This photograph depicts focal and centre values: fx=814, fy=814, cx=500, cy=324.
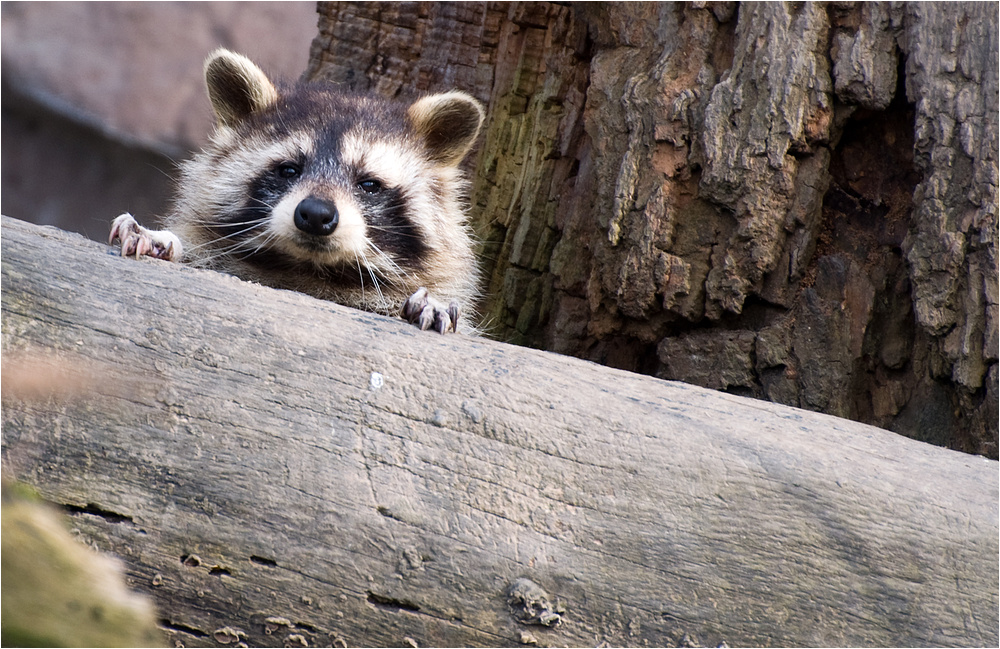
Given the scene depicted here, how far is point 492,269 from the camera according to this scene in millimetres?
3814

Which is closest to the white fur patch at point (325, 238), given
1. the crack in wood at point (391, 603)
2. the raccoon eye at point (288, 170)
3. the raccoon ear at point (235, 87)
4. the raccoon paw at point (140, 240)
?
the raccoon eye at point (288, 170)

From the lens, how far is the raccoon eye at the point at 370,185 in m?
3.15

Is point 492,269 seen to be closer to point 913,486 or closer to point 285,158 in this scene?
point 285,158

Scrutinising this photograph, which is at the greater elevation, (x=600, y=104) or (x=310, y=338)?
(x=600, y=104)

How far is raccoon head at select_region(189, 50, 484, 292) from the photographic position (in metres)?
2.92

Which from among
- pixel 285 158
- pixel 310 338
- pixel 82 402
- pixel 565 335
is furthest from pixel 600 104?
pixel 82 402

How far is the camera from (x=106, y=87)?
749 centimetres

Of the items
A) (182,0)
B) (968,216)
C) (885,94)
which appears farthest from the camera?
(182,0)

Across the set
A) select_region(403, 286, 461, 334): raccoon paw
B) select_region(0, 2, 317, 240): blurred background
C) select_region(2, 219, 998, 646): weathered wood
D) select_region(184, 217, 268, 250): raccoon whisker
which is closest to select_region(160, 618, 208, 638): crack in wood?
select_region(2, 219, 998, 646): weathered wood

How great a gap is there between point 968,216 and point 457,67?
7.73 ft

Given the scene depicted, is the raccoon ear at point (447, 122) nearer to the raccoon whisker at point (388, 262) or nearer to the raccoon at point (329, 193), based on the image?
the raccoon at point (329, 193)

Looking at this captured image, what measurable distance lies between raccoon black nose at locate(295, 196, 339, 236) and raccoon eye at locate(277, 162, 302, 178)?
1.18ft

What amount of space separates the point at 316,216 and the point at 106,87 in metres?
5.90

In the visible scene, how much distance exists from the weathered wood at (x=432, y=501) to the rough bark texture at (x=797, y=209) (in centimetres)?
78
